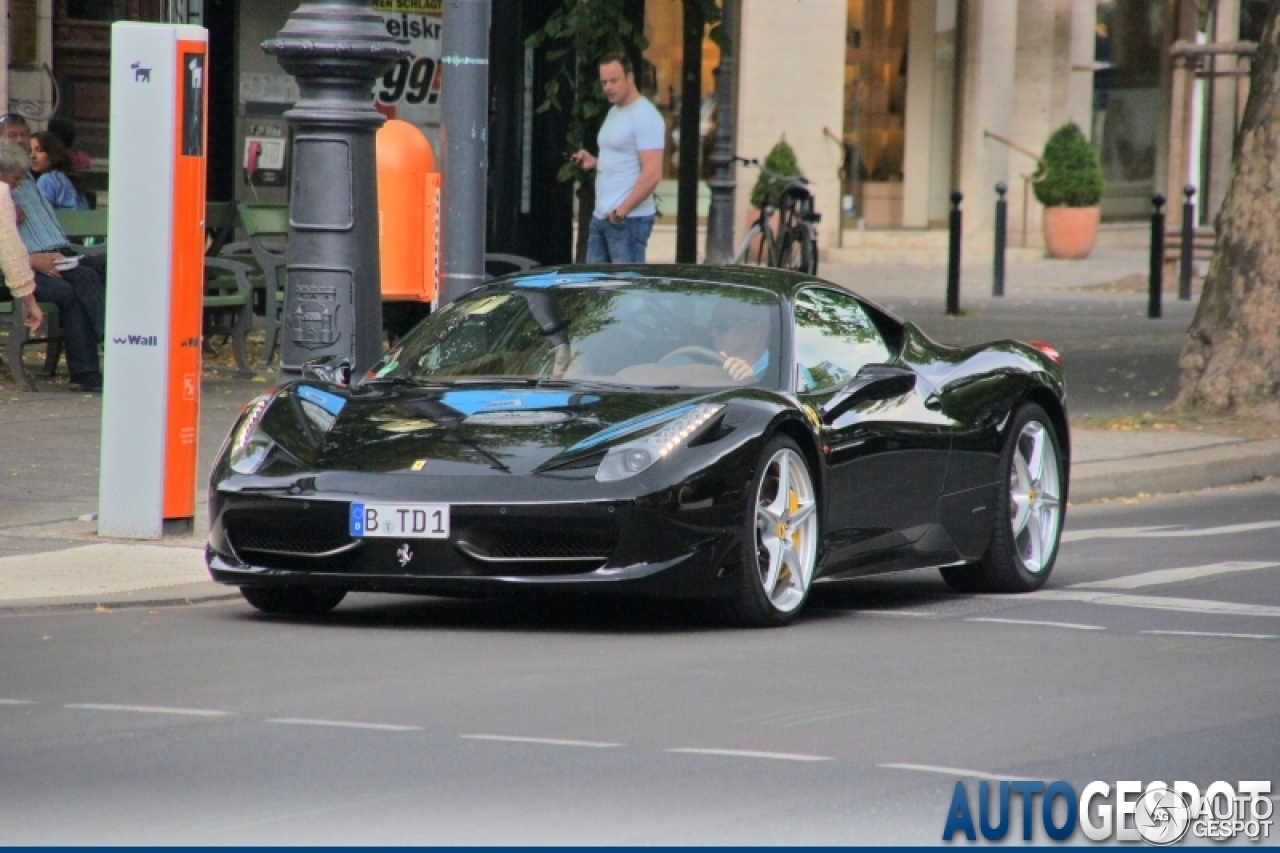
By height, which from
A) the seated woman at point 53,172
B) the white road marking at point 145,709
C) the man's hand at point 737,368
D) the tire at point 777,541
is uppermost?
the seated woman at point 53,172

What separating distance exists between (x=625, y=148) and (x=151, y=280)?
5696 mm

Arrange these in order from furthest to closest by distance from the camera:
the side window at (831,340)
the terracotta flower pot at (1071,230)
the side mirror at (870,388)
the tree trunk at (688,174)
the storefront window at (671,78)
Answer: the terracotta flower pot at (1071,230), the storefront window at (671,78), the tree trunk at (688,174), the side window at (831,340), the side mirror at (870,388)

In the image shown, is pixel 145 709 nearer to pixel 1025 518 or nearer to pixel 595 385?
pixel 595 385

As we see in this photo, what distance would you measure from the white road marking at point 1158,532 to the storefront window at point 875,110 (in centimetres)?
2305

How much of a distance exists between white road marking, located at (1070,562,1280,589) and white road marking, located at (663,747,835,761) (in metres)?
3.97

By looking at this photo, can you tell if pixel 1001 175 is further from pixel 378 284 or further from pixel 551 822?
pixel 551 822

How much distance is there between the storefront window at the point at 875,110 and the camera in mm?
34812

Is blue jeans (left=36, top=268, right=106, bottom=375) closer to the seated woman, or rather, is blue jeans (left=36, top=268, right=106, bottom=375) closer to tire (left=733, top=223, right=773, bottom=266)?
the seated woman

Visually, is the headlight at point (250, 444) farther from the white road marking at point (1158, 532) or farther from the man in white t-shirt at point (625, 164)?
the man in white t-shirt at point (625, 164)

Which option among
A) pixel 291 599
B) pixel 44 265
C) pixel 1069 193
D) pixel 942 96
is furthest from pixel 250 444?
pixel 942 96

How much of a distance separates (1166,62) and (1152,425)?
25.9 m

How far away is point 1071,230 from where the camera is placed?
116ft

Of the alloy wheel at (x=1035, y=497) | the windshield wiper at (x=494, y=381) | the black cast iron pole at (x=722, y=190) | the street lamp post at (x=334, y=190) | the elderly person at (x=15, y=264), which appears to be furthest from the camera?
the black cast iron pole at (x=722, y=190)

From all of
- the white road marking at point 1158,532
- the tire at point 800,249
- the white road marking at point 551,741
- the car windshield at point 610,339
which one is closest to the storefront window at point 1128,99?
the tire at point 800,249
